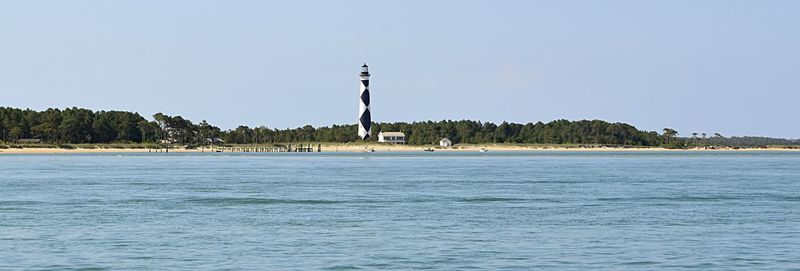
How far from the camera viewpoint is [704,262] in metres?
27.3

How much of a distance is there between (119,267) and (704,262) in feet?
45.6

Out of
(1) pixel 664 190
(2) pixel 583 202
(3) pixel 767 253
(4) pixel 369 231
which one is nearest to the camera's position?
(3) pixel 767 253

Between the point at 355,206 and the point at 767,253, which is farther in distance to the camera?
the point at 355,206

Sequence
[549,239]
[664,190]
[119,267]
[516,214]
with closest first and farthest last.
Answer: [119,267] < [549,239] < [516,214] < [664,190]

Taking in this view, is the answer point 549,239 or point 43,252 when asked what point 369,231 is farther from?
point 43,252

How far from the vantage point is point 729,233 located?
3403 cm

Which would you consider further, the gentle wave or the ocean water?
the gentle wave

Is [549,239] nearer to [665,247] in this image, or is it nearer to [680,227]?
[665,247]

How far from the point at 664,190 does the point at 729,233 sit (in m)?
26.3

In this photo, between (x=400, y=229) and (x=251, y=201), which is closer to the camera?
(x=400, y=229)

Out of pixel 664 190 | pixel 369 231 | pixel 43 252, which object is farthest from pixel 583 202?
pixel 43 252

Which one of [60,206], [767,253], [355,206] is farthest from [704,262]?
[60,206]

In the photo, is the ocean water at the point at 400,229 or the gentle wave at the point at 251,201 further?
the gentle wave at the point at 251,201

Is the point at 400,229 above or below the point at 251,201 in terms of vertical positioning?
below
